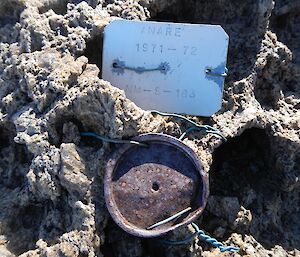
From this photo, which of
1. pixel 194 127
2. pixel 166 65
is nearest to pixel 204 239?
pixel 194 127

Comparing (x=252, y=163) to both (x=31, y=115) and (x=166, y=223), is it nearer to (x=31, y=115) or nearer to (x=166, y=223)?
(x=166, y=223)

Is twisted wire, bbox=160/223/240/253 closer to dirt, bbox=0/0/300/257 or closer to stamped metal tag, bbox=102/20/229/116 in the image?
dirt, bbox=0/0/300/257

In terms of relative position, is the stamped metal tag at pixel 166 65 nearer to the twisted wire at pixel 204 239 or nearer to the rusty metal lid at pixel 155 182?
the rusty metal lid at pixel 155 182

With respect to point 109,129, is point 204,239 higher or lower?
lower

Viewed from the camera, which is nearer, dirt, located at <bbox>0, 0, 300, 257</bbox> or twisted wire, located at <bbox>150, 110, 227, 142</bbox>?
dirt, located at <bbox>0, 0, 300, 257</bbox>

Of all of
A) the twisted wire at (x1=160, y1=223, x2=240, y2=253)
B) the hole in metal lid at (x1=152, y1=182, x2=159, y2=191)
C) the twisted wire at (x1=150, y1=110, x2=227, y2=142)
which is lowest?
the twisted wire at (x1=160, y1=223, x2=240, y2=253)

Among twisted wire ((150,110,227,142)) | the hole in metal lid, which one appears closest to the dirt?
twisted wire ((150,110,227,142))

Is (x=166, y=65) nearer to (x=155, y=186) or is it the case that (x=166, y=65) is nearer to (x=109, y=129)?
(x=109, y=129)
